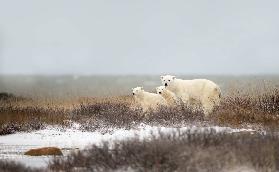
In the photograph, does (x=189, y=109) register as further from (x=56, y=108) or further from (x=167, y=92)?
(x=56, y=108)

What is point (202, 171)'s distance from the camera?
805 cm

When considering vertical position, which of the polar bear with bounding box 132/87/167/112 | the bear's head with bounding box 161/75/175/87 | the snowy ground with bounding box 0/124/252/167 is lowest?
the snowy ground with bounding box 0/124/252/167

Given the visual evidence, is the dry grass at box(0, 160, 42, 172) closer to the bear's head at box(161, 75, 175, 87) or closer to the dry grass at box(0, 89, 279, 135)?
the dry grass at box(0, 89, 279, 135)

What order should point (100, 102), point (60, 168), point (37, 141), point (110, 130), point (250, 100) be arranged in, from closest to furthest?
point (60, 168) < point (37, 141) < point (110, 130) < point (250, 100) < point (100, 102)

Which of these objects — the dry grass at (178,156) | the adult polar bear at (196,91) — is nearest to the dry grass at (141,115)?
the adult polar bear at (196,91)

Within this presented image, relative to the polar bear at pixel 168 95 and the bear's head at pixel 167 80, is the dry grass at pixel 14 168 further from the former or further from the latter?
the polar bear at pixel 168 95

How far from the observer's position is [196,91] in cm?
2130

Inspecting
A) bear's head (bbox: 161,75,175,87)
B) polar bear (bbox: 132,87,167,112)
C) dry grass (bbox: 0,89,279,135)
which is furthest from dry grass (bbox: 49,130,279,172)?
bear's head (bbox: 161,75,175,87)

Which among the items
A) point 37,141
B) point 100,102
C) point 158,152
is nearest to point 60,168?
point 158,152

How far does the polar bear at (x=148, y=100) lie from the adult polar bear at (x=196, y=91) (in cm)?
54

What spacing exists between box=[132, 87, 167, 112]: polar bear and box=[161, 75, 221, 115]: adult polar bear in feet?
1.78

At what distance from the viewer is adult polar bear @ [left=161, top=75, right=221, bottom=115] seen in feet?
68.2

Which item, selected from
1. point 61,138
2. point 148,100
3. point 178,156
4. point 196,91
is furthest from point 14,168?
point 148,100

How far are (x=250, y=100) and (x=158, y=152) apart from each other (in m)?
12.6
